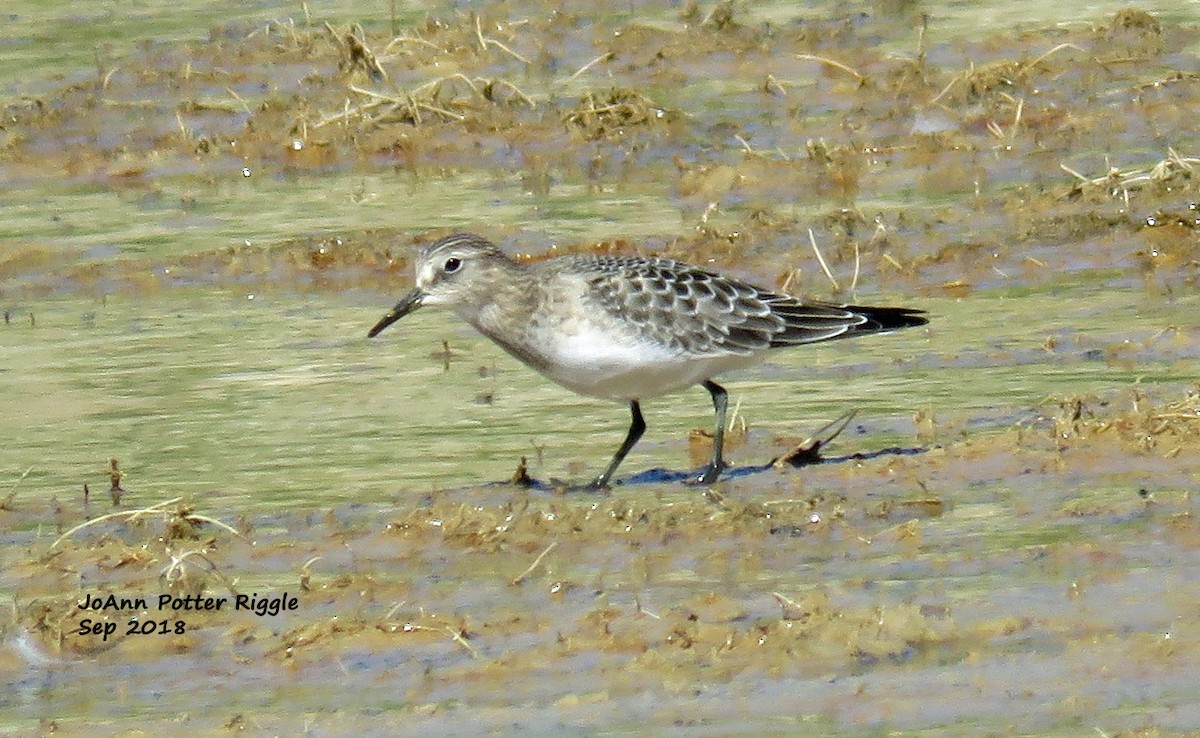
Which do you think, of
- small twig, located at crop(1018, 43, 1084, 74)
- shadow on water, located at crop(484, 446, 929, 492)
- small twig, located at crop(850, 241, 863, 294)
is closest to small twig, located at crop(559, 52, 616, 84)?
small twig, located at crop(1018, 43, 1084, 74)

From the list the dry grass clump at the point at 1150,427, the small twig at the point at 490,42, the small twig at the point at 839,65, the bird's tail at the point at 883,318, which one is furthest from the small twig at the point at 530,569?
the small twig at the point at 490,42

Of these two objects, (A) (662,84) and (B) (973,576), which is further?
(A) (662,84)

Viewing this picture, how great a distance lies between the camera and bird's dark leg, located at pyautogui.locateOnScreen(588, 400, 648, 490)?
983 centimetres

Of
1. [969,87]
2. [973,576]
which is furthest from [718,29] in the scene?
[973,576]

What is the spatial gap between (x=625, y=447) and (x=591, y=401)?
165cm

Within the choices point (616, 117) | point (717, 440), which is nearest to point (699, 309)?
point (717, 440)

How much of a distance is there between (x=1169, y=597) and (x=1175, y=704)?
932 millimetres

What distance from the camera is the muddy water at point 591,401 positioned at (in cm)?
767

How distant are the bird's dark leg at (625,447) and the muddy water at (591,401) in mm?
143

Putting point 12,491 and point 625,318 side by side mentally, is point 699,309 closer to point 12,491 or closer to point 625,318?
point 625,318

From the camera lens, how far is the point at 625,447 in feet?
33.0

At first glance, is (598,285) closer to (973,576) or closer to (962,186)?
(973,576)

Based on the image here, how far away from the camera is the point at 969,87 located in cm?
1723

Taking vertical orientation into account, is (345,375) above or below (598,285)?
below
